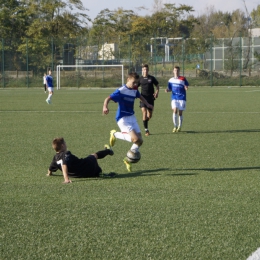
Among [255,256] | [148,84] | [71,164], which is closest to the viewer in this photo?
[255,256]

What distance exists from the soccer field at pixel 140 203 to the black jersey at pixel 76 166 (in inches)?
6.4

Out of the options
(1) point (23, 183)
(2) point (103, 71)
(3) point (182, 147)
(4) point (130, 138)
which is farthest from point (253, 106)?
(2) point (103, 71)

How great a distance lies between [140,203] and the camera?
6.93 m

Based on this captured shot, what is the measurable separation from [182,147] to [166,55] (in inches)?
1371

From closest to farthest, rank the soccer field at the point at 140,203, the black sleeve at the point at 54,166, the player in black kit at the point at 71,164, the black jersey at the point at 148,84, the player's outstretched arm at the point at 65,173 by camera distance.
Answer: the soccer field at the point at 140,203
the player's outstretched arm at the point at 65,173
the player in black kit at the point at 71,164
the black sleeve at the point at 54,166
the black jersey at the point at 148,84

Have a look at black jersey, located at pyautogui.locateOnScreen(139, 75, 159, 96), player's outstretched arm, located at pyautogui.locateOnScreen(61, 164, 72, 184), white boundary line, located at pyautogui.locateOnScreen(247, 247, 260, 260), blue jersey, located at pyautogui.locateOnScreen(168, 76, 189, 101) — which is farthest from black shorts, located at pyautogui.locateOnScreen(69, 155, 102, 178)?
blue jersey, located at pyautogui.locateOnScreen(168, 76, 189, 101)

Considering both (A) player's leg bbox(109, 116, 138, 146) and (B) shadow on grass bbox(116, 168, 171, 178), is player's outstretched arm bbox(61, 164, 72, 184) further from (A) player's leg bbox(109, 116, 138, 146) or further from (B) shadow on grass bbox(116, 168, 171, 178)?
(A) player's leg bbox(109, 116, 138, 146)

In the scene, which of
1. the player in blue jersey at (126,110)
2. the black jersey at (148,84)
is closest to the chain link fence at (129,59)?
the black jersey at (148,84)

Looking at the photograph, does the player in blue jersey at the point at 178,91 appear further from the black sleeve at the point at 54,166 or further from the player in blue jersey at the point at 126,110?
the black sleeve at the point at 54,166

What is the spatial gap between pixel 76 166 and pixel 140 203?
2.02m

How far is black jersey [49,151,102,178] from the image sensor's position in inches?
339

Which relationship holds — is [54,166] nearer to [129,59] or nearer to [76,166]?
[76,166]

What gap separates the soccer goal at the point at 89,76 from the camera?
46938 millimetres

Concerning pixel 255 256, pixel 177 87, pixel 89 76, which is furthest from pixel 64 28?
pixel 255 256
